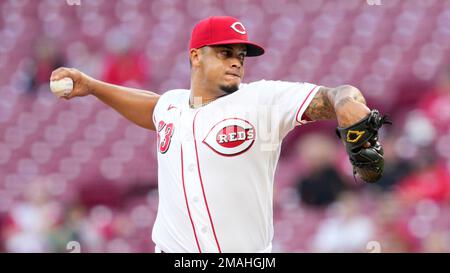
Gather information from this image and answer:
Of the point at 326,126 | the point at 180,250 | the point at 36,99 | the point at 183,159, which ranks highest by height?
the point at 36,99

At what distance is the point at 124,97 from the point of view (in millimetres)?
3533

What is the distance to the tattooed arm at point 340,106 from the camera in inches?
94.8

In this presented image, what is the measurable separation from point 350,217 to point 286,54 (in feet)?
6.15

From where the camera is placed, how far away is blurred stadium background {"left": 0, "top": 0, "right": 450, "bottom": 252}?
20.6 feet

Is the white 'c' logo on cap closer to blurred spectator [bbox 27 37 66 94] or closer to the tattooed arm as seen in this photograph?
the tattooed arm

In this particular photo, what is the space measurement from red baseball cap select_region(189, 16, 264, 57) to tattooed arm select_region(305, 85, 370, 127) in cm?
48

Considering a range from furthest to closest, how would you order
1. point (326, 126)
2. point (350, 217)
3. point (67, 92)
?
point (326, 126), point (350, 217), point (67, 92)

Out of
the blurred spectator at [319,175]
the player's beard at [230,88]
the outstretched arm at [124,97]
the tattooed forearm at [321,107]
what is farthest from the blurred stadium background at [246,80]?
the tattooed forearm at [321,107]

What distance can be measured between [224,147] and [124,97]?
868 millimetres

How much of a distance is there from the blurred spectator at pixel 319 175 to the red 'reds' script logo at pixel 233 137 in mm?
3562

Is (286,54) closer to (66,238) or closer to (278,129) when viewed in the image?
(66,238)

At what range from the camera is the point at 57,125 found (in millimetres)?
7168

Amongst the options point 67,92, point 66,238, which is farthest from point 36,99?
point 67,92

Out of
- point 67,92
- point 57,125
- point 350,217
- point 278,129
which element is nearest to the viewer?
point 278,129
